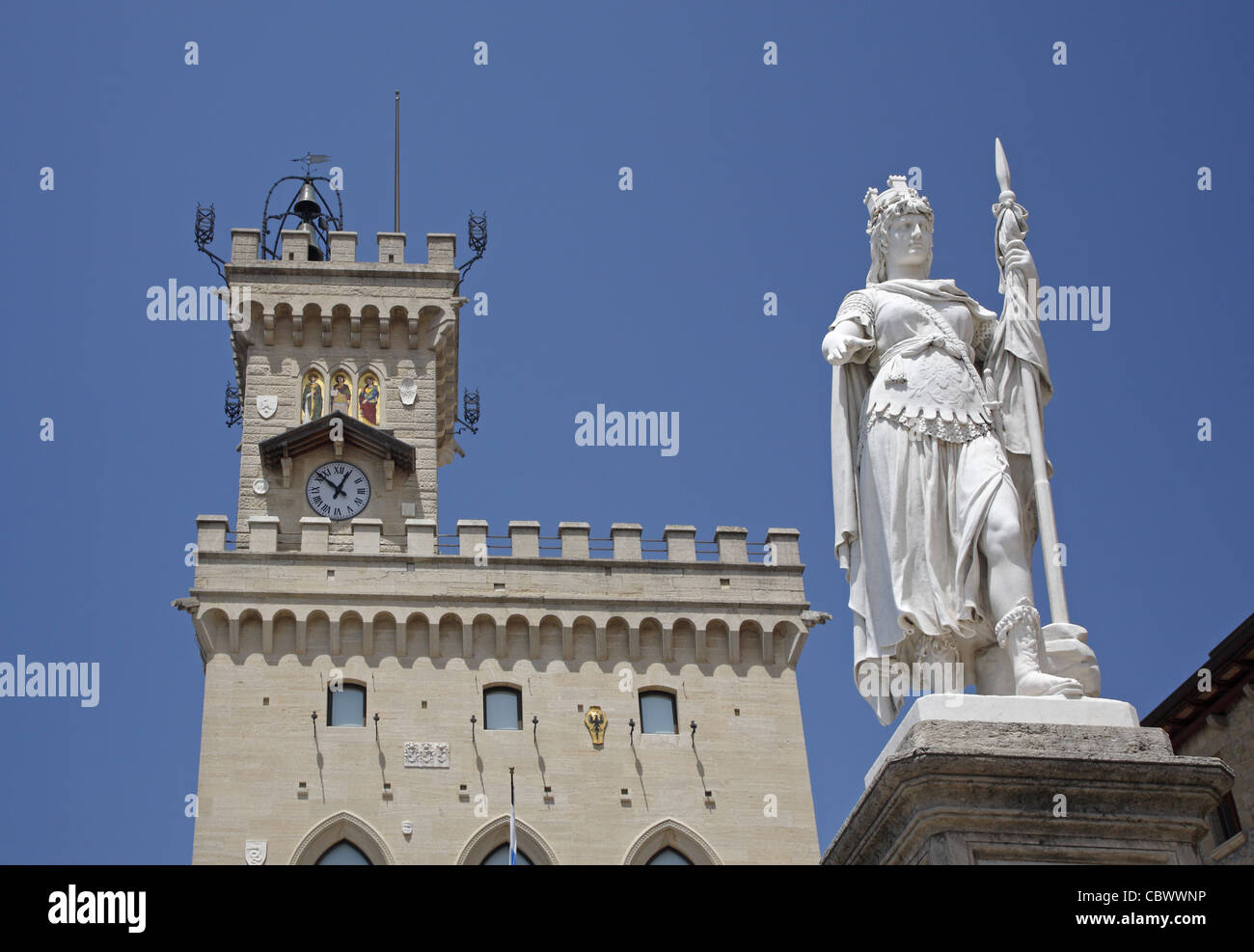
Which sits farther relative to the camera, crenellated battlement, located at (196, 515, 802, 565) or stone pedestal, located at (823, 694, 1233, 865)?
crenellated battlement, located at (196, 515, 802, 565)

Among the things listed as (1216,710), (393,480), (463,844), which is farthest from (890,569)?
(393,480)

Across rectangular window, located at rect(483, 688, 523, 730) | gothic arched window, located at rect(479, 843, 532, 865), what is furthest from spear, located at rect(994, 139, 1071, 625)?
rectangular window, located at rect(483, 688, 523, 730)

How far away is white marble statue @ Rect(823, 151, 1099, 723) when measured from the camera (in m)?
8.04

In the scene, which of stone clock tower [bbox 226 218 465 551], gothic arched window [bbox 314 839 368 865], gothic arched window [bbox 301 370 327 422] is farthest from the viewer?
gothic arched window [bbox 301 370 327 422]

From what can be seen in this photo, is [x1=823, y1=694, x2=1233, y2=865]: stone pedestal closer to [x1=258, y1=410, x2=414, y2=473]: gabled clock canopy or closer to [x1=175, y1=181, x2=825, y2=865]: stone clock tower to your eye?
[x1=175, y1=181, x2=825, y2=865]: stone clock tower

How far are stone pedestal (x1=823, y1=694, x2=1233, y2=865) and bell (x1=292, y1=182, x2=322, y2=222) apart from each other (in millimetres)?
45739

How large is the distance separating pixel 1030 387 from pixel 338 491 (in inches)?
1485

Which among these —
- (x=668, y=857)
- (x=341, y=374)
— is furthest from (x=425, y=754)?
(x=341, y=374)

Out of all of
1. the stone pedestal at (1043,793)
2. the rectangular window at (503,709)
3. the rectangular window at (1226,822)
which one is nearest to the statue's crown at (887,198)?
the stone pedestal at (1043,793)

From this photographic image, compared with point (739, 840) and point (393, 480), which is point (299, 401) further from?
point (739, 840)

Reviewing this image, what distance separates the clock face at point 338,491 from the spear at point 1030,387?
3695 cm

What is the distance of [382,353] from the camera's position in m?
47.6

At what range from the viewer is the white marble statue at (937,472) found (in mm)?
8039
